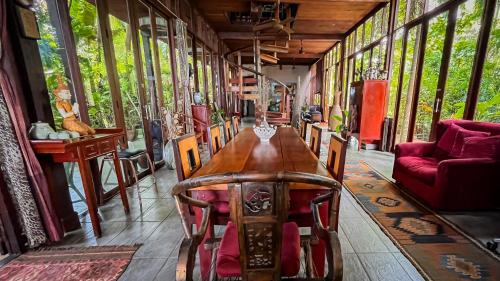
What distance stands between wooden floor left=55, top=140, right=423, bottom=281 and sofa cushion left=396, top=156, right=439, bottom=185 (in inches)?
29.4

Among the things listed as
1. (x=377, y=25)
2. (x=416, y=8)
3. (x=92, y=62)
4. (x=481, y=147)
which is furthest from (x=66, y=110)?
(x=377, y=25)

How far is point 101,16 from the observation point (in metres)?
2.50

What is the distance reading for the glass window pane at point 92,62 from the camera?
2.24 m

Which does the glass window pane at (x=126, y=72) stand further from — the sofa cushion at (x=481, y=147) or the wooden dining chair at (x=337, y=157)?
the sofa cushion at (x=481, y=147)

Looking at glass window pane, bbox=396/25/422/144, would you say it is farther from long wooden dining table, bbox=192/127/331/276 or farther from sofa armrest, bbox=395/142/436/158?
long wooden dining table, bbox=192/127/331/276

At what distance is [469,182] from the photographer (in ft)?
6.84

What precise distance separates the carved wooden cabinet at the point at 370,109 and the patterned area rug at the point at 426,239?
2.16 meters

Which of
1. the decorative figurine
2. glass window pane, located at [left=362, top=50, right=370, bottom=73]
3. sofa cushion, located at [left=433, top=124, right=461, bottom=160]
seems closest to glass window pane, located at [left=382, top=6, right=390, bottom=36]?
glass window pane, located at [left=362, top=50, right=370, bottom=73]

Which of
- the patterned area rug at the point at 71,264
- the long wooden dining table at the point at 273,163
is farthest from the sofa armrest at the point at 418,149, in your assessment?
the patterned area rug at the point at 71,264

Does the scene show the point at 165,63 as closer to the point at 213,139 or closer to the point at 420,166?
the point at 213,139

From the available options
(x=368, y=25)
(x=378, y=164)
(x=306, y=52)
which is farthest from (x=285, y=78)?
(x=378, y=164)

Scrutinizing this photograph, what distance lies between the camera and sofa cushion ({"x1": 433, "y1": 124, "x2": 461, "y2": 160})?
2.52 metres

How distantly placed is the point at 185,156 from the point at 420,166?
256 centimetres

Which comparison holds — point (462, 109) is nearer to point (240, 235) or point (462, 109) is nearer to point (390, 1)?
point (390, 1)
